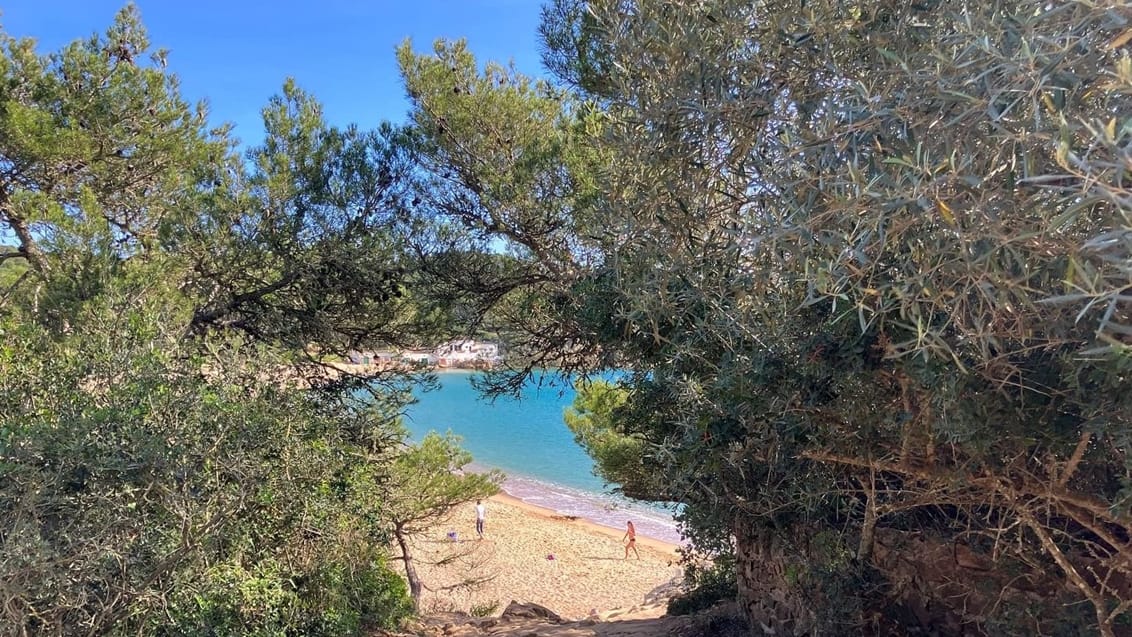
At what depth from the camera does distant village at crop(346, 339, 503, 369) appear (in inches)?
248

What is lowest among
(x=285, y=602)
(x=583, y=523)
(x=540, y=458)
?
(x=285, y=602)

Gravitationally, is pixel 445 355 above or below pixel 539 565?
A: above

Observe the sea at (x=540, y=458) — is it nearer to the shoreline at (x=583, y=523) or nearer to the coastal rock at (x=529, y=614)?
the shoreline at (x=583, y=523)

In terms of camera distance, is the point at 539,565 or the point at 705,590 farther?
the point at 539,565

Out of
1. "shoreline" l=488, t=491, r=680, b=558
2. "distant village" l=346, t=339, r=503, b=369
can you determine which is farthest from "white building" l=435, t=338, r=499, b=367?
"shoreline" l=488, t=491, r=680, b=558

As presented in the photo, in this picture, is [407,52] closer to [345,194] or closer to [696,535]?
[345,194]

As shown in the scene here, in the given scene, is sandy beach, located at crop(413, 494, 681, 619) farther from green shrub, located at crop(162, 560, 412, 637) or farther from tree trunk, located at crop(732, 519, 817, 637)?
tree trunk, located at crop(732, 519, 817, 637)

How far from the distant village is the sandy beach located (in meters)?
6.55

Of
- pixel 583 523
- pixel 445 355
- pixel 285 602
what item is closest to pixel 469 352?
pixel 445 355

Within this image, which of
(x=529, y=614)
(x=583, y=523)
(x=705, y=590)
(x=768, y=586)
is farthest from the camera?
(x=583, y=523)

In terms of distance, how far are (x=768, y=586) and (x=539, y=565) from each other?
14506 mm

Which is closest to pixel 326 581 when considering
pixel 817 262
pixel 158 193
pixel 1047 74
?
pixel 158 193

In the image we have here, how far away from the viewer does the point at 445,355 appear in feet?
21.8

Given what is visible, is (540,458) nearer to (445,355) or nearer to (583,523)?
(583,523)
